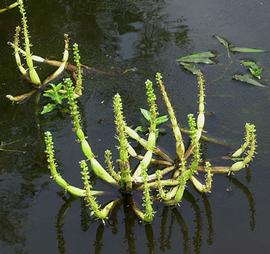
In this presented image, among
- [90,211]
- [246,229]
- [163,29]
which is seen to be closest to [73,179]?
[90,211]

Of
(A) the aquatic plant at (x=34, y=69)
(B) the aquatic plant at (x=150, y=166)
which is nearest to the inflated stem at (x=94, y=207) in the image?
(B) the aquatic plant at (x=150, y=166)

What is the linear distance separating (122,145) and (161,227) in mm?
429

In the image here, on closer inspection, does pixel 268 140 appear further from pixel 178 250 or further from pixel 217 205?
pixel 178 250

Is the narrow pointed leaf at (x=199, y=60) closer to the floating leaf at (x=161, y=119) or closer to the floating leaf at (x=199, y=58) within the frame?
the floating leaf at (x=199, y=58)

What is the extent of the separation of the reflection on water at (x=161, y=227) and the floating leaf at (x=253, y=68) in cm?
102

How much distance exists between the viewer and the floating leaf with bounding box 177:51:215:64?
357cm

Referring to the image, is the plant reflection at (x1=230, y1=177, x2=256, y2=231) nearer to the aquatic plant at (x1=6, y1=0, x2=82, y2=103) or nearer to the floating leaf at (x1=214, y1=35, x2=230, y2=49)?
the aquatic plant at (x1=6, y1=0, x2=82, y2=103)

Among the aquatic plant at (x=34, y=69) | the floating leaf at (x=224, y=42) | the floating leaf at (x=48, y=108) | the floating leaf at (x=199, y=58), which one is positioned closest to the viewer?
the floating leaf at (x=48, y=108)

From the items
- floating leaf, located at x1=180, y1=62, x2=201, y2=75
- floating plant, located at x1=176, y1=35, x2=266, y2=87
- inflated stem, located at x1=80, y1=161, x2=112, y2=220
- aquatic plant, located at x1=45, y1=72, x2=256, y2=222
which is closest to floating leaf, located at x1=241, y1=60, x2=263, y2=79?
floating plant, located at x1=176, y1=35, x2=266, y2=87

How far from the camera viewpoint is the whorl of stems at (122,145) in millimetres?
2254

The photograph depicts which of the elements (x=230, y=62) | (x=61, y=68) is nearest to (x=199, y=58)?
(x=230, y=62)

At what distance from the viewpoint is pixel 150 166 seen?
2805mm

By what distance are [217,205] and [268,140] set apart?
22.1 inches

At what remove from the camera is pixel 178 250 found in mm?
2381
